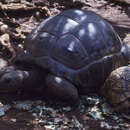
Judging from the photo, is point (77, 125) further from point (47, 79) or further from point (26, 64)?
point (26, 64)

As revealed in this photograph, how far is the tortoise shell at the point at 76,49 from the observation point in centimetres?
452

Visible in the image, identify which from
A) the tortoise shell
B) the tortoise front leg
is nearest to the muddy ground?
the tortoise front leg

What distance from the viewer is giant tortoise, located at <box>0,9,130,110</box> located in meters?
4.46

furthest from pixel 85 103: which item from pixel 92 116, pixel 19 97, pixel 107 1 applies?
pixel 107 1

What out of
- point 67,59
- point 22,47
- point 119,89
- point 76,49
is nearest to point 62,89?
point 67,59

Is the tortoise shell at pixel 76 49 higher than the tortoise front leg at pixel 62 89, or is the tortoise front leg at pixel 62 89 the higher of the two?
the tortoise shell at pixel 76 49

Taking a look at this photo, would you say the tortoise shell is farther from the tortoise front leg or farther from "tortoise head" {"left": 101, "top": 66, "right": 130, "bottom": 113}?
"tortoise head" {"left": 101, "top": 66, "right": 130, "bottom": 113}

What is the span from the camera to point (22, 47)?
5633mm

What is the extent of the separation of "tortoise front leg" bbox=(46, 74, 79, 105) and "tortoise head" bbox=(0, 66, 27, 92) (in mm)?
365

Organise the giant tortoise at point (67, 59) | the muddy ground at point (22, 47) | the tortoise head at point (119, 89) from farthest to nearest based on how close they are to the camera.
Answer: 1. the giant tortoise at point (67, 59)
2. the tortoise head at point (119, 89)
3. the muddy ground at point (22, 47)

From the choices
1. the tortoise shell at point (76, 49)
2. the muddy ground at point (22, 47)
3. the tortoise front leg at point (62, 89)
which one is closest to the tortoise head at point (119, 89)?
the muddy ground at point (22, 47)

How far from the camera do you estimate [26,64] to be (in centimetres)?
480

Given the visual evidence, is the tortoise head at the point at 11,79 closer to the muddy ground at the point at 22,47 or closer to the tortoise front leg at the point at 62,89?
the muddy ground at the point at 22,47

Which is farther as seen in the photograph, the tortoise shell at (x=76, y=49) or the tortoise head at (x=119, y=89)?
the tortoise shell at (x=76, y=49)
